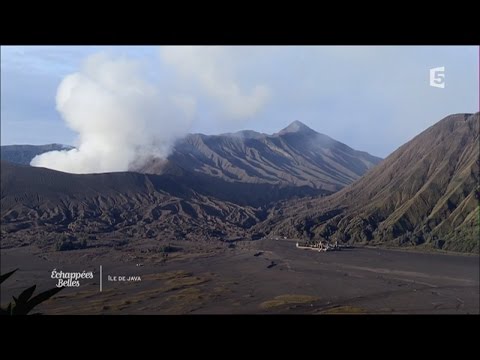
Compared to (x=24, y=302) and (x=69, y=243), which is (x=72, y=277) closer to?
(x=69, y=243)

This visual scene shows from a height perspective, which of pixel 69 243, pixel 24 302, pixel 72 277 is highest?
pixel 24 302

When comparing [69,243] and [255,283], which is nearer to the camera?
[255,283]

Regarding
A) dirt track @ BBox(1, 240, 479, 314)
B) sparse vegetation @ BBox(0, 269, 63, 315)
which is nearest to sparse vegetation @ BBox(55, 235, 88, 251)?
dirt track @ BBox(1, 240, 479, 314)

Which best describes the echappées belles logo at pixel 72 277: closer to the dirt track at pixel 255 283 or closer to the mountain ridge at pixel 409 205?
the dirt track at pixel 255 283

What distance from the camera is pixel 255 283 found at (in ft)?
23.2

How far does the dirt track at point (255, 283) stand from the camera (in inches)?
235

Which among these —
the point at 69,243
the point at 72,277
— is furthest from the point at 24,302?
the point at 69,243

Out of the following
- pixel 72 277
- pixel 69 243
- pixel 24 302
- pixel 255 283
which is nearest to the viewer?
pixel 24 302

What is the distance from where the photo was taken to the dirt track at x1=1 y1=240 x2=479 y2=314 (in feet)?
19.6

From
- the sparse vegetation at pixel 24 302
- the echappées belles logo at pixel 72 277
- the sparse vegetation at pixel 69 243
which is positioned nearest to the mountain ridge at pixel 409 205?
the sparse vegetation at pixel 69 243

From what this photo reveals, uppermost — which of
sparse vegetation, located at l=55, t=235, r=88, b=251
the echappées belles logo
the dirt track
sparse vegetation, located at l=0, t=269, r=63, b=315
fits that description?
sparse vegetation, located at l=0, t=269, r=63, b=315

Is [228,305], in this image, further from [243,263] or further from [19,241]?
[19,241]

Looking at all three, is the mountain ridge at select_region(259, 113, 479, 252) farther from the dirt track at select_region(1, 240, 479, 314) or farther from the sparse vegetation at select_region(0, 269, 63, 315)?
the sparse vegetation at select_region(0, 269, 63, 315)

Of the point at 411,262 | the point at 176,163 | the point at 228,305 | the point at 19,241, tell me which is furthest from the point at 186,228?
the point at 411,262
